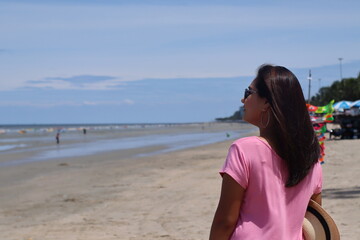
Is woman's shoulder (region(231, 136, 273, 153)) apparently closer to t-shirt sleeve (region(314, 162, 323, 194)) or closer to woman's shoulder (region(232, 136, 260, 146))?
woman's shoulder (region(232, 136, 260, 146))

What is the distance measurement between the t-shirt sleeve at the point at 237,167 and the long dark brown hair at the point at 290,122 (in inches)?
6.6

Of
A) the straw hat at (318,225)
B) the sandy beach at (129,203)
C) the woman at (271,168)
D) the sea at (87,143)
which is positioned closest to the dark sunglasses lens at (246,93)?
the woman at (271,168)

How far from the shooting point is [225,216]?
2189 millimetres

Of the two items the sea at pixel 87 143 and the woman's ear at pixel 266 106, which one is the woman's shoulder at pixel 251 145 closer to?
the woman's ear at pixel 266 106

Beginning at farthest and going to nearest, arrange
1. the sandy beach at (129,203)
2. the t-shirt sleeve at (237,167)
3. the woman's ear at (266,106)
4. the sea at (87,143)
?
the sea at (87,143) < the sandy beach at (129,203) < the woman's ear at (266,106) < the t-shirt sleeve at (237,167)

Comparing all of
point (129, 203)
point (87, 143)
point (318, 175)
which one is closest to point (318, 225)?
point (318, 175)

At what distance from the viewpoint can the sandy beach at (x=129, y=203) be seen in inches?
311

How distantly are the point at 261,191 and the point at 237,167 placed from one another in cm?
15

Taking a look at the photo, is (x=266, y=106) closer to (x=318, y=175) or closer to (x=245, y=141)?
(x=245, y=141)

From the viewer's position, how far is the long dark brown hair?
2.24 metres

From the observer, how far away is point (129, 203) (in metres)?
10.7

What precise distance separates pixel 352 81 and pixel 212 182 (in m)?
60.8

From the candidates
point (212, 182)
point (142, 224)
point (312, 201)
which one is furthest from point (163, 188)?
point (312, 201)

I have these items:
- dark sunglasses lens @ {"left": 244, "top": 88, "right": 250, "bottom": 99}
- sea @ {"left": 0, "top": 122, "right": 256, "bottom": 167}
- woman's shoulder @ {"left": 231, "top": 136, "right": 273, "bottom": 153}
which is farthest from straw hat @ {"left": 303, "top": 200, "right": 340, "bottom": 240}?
sea @ {"left": 0, "top": 122, "right": 256, "bottom": 167}
